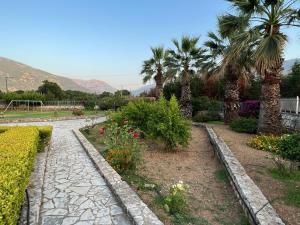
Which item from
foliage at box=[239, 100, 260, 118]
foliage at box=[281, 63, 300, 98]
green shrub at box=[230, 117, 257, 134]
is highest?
foliage at box=[281, 63, 300, 98]

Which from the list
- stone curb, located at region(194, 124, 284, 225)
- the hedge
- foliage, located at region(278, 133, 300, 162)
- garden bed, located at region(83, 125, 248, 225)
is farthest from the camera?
foliage, located at region(278, 133, 300, 162)

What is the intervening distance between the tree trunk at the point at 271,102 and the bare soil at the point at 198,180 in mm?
3570

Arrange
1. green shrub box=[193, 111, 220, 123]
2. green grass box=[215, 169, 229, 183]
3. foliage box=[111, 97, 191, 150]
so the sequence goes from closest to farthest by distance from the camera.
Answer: green grass box=[215, 169, 229, 183] < foliage box=[111, 97, 191, 150] < green shrub box=[193, 111, 220, 123]

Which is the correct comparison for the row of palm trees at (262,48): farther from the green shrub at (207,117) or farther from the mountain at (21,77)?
the mountain at (21,77)

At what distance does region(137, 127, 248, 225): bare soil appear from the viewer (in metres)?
4.21

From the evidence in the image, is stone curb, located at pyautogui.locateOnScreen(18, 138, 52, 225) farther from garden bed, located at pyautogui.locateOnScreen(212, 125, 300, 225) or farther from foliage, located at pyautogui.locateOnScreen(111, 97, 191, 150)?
garden bed, located at pyautogui.locateOnScreen(212, 125, 300, 225)

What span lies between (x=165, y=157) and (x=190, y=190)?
104 inches

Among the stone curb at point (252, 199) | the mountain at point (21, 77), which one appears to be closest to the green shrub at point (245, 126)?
the stone curb at point (252, 199)

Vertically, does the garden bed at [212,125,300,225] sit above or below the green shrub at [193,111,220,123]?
below

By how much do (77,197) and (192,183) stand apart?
240 cm

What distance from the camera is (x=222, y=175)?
624cm

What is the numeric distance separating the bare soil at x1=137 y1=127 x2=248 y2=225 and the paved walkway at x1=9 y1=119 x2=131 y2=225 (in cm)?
69

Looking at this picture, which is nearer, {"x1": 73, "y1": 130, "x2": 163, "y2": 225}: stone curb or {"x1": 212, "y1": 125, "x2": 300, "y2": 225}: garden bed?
{"x1": 73, "y1": 130, "x2": 163, "y2": 225}: stone curb

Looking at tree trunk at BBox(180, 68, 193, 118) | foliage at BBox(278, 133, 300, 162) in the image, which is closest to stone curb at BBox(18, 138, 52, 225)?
foliage at BBox(278, 133, 300, 162)
